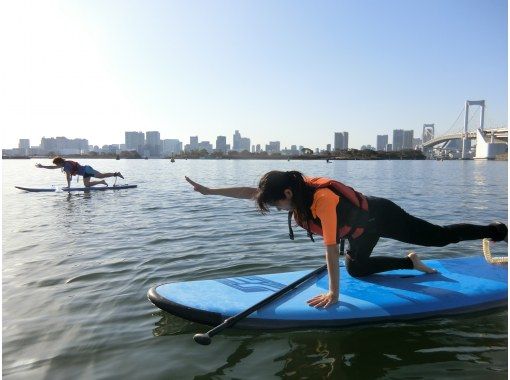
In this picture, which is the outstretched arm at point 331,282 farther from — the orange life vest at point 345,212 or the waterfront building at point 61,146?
the waterfront building at point 61,146

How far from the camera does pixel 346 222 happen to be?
4.22 meters

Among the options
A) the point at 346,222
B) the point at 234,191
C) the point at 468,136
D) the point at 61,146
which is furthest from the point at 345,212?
the point at 61,146

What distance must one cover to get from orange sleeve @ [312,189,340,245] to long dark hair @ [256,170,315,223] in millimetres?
92

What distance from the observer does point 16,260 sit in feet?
22.7

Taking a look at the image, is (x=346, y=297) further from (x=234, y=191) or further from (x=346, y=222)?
(x=234, y=191)

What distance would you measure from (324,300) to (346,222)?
0.81 metres

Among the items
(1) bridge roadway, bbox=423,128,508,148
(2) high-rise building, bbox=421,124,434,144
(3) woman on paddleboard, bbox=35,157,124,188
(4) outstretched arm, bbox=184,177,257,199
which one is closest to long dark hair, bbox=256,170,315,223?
(4) outstretched arm, bbox=184,177,257,199

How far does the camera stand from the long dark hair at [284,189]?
366cm

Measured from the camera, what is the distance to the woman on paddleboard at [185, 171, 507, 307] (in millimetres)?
3711

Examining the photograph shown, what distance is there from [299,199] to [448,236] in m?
1.84

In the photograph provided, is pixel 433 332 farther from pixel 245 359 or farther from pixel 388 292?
pixel 245 359

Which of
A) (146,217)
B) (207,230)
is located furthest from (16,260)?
(146,217)

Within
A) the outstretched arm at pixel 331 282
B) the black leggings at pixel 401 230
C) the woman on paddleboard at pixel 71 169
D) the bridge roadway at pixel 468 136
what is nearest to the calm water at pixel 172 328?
the outstretched arm at pixel 331 282

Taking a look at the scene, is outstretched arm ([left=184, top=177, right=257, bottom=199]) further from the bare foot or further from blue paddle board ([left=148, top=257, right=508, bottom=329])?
the bare foot
